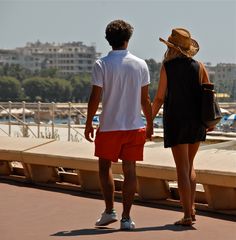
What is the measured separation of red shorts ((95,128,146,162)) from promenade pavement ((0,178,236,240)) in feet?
1.94

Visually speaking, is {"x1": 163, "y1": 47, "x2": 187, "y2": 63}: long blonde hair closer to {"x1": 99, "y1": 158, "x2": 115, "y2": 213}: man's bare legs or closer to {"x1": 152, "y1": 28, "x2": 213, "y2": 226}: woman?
{"x1": 152, "y1": 28, "x2": 213, "y2": 226}: woman

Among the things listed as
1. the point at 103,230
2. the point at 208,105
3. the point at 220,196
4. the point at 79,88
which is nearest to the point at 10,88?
the point at 79,88

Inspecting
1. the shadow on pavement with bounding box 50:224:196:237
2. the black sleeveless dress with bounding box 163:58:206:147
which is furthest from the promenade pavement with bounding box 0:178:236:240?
the black sleeveless dress with bounding box 163:58:206:147

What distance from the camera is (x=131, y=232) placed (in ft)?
20.6

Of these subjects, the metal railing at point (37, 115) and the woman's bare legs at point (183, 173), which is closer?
the woman's bare legs at point (183, 173)

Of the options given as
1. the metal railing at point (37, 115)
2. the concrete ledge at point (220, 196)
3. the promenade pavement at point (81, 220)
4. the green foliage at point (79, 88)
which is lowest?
the green foliage at point (79, 88)

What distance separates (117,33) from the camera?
21.1ft

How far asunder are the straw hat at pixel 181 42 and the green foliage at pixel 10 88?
141089 millimetres

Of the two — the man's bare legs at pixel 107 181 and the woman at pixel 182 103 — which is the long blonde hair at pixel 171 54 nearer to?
the woman at pixel 182 103

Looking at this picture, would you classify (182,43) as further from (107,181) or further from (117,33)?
(107,181)

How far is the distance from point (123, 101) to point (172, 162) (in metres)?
1.14

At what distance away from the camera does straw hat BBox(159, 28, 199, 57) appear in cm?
647

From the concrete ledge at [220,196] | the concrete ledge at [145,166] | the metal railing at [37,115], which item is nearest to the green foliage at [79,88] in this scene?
the metal railing at [37,115]

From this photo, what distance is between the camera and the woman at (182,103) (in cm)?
640
